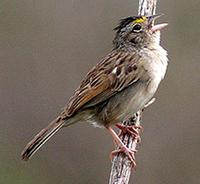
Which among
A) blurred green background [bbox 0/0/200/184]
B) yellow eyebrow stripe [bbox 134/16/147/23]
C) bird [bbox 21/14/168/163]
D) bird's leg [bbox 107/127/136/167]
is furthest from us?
blurred green background [bbox 0/0/200/184]

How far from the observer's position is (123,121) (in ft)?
33.5

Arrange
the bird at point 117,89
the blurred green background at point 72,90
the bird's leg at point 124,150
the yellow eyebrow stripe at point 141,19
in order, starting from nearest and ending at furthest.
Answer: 1. the bird's leg at point 124,150
2. the bird at point 117,89
3. the yellow eyebrow stripe at point 141,19
4. the blurred green background at point 72,90

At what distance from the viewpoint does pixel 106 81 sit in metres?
10.1

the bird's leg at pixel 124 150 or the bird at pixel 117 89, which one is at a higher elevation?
the bird at pixel 117 89

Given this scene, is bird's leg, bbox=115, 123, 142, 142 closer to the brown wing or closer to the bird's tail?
the brown wing

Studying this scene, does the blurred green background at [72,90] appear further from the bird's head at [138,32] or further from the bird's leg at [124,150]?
the bird's leg at [124,150]

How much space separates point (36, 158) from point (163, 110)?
64.8 inches

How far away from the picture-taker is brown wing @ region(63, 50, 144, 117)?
32.8 feet

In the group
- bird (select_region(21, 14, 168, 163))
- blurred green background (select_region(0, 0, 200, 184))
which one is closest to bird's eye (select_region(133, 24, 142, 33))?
bird (select_region(21, 14, 168, 163))

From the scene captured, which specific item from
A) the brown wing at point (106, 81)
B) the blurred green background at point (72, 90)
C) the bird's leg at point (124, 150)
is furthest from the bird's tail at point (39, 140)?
the blurred green background at point (72, 90)

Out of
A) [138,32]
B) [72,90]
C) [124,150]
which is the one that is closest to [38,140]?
[124,150]

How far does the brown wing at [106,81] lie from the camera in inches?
394

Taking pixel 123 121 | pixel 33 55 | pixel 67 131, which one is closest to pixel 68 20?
pixel 33 55

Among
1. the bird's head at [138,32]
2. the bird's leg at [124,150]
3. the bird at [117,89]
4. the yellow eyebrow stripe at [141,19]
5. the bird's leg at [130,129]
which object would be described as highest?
the yellow eyebrow stripe at [141,19]
